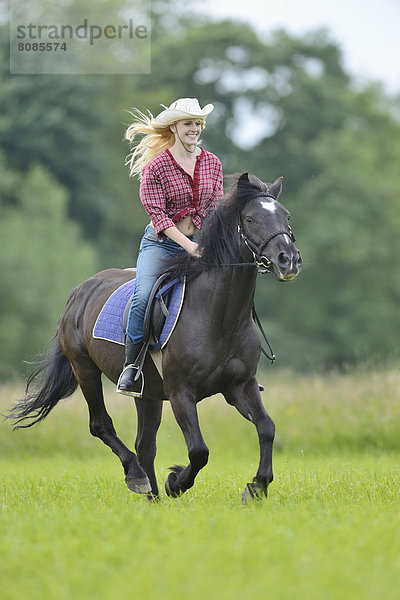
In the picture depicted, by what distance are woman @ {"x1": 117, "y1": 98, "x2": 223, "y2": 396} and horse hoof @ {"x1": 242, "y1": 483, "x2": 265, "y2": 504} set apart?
137cm

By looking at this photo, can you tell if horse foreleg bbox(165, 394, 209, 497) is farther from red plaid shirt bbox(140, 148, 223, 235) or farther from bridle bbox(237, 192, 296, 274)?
red plaid shirt bbox(140, 148, 223, 235)

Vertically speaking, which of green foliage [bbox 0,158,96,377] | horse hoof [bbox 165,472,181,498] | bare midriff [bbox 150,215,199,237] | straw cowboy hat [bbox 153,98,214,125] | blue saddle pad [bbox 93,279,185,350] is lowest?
green foliage [bbox 0,158,96,377]

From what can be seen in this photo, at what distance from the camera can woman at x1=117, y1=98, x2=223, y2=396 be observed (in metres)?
7.89

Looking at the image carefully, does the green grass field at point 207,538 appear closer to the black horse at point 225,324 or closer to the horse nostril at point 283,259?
the black horse at point 225,324

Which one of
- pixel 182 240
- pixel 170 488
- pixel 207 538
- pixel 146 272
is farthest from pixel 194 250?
pixel 207 538

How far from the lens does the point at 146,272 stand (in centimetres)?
795

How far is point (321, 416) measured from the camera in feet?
49.4

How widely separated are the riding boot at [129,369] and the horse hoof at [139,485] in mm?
821

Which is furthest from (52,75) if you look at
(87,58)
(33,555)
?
(33,555)

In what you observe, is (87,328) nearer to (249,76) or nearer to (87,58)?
(249,76)

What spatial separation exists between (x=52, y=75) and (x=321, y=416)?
2878 centimetres

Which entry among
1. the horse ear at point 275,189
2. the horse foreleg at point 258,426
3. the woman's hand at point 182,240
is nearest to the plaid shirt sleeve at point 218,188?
the woman's hand at point 182,240

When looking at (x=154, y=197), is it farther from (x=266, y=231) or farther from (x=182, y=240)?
(x=266, y=231)

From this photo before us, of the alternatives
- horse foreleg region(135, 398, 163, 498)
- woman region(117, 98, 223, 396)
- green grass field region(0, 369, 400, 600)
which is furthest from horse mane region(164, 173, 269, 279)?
green grass field region(0, 369, 400, 600)
